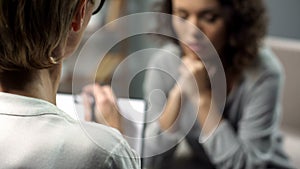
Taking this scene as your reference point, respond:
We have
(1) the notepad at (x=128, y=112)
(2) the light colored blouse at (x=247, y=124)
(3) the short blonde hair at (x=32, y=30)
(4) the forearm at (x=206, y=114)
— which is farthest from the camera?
(2) the light colored blouse at (x=247, y=124)

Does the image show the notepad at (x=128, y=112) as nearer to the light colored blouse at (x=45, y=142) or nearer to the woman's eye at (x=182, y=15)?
the light colored blouse at (x=45, y=142)

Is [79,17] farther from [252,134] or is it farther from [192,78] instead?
[252,134]

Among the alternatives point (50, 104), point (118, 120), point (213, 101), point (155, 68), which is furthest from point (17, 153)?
point (155, 68)

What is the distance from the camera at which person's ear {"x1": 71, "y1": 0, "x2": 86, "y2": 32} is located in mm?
550

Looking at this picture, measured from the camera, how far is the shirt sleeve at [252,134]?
1.17 metres

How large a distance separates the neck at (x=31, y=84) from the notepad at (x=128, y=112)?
94 mm

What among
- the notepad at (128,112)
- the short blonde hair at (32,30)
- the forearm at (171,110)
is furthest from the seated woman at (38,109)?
the forearm at (171,110)

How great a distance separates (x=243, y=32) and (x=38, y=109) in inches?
30.5

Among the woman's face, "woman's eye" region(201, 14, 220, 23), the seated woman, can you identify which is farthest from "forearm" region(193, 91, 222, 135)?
the seated woman

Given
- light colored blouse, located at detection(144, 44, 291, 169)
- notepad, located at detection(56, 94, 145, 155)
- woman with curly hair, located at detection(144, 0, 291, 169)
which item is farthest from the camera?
light colored blouse, located at detection(144, 44, 291, 169)

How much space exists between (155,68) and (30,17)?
54 centimetres

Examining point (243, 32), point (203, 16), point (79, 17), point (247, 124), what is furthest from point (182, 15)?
point (79, 17)

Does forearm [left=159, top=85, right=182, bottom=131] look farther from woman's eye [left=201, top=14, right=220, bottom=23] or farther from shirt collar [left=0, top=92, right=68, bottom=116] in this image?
shirt collar [left=0, top=92, right=68, bottom=116]

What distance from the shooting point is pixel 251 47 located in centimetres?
122
